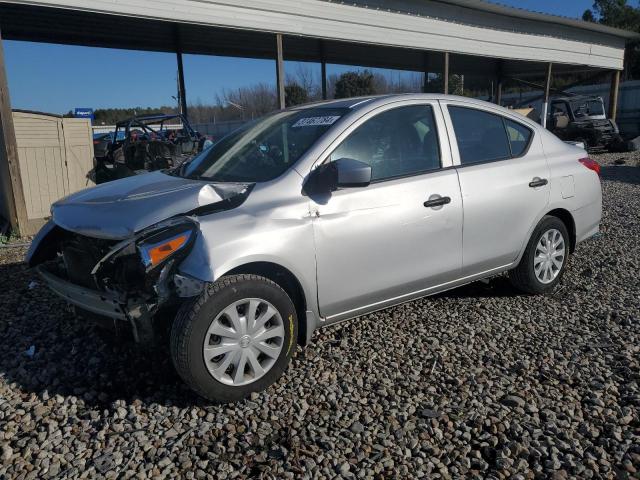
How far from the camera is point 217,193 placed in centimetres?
309

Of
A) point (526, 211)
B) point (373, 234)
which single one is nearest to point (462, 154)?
point (526, 211)

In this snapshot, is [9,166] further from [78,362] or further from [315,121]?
[315,121]

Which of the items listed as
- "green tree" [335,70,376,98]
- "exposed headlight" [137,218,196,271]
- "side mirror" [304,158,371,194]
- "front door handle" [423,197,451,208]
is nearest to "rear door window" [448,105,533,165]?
"front door handle" [423,197,451,208]

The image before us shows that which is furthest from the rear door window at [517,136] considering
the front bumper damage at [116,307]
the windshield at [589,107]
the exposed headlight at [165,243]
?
the windshield at [589,107]

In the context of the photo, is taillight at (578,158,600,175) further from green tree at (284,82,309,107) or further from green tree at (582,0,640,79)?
green tree at (582,0,640,79)

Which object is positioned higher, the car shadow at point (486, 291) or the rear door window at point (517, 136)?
the rear door window at point (517, 136)

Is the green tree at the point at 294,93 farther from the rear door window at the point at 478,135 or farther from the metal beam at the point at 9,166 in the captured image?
the rear door window at the point at 478,135

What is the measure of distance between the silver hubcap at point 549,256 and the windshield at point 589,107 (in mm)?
16625

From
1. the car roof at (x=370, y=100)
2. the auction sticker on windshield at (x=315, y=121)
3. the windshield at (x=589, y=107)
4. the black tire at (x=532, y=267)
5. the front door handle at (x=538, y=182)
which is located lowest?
the black tire at (x=532, y=267)

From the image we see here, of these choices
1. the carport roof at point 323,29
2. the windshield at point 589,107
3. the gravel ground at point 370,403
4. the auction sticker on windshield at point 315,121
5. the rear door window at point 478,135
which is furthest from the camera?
the windshield at point 589,107

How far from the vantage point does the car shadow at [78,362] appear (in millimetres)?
3096

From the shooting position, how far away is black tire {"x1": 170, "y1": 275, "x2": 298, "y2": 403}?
2705 millimetres

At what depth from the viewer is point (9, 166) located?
6910 millimetres

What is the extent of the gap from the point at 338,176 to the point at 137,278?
128 cm
